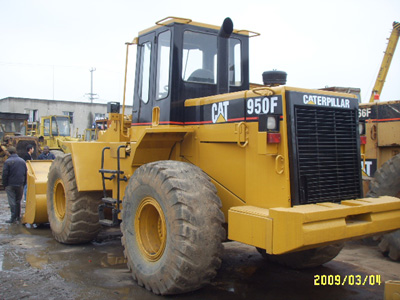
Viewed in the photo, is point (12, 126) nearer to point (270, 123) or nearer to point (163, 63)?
point (163, 63)

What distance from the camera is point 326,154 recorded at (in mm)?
4926

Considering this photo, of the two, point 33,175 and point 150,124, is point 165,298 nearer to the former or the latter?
point 150,124

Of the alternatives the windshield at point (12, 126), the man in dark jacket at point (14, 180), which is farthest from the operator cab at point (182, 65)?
the windshield at point (12, 126)

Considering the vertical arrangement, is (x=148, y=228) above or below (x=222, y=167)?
below

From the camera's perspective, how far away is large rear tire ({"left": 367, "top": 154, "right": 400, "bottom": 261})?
654 centimetres

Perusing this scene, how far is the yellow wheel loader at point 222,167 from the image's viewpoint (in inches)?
178

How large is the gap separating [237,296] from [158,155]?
88.1 inches

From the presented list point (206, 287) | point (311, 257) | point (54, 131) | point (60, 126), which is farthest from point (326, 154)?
point (60, 126)

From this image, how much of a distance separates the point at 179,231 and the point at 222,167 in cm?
119

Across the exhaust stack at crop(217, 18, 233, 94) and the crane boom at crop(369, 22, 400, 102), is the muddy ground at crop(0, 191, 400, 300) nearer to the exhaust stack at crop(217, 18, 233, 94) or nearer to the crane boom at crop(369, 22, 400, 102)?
the exhaust stack at crop(217, 18, 233, 94)

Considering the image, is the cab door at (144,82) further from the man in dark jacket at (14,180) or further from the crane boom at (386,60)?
the crane boom at (386,60)

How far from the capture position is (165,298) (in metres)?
4.81

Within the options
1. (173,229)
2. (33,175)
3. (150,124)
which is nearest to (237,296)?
(173,229)
